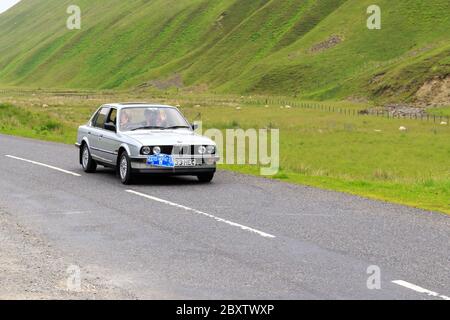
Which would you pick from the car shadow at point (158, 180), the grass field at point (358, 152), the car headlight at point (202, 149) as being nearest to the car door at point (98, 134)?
the car shadow at point (158, 180)

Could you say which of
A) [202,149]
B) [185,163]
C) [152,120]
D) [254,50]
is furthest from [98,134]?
[254,50]

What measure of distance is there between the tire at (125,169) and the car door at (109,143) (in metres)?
0.34

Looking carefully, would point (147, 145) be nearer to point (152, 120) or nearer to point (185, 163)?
point (185, 163)

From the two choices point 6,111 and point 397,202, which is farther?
point 6,111

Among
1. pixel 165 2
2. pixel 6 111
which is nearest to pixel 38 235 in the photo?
pixel 6 111

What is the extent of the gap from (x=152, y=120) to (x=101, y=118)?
1.59 metres

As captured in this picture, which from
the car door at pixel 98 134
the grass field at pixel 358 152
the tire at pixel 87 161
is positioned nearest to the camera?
the grass field at pixel 358 152

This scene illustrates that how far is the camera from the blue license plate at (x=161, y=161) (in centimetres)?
1528

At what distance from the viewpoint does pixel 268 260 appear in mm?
8711

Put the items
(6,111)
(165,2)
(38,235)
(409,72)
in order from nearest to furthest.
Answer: (38,235) < (6,111) < (409,72) < (165,2)

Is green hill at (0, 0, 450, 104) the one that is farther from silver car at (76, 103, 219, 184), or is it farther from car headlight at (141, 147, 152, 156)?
car headlight at (141, 147, 152, 156)

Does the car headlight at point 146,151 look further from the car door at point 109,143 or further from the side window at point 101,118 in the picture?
the side window at point 101,118
